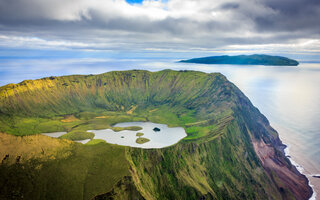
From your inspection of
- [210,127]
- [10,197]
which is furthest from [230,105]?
[10,197]

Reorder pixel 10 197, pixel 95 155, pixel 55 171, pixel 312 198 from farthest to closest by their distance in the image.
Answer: pixel 312 198, pixel 95 155, pixel 55 171, pixel 10 197

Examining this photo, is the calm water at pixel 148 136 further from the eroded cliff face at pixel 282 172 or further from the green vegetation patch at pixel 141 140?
the eroded cliff face at pixel 282 172

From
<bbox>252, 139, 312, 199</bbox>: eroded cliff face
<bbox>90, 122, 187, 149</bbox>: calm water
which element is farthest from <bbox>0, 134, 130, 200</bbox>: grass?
<bbox>252, 139, 312, 199</bbox>: eroded cliff face

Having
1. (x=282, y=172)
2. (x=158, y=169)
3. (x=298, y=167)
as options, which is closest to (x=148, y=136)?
(x=158, y=169)

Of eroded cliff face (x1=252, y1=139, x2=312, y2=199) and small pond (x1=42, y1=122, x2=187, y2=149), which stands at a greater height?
small pond (x1=42, y1=122, x2=187, y2=149)

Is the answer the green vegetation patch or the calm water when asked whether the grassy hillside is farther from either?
the green vegetation patch

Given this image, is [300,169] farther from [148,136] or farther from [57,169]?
[57,169]

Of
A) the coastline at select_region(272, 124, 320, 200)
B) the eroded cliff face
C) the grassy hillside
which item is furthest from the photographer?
the coastline at select_region(272, 124, 320, 200)

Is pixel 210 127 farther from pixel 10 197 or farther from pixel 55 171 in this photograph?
pixel 10 197
